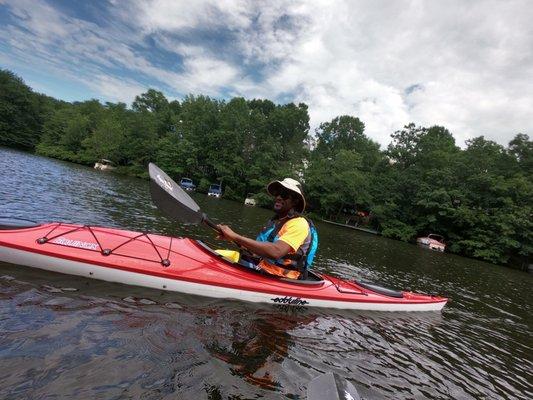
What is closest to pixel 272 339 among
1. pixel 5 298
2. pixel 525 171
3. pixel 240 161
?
pixel 5 298

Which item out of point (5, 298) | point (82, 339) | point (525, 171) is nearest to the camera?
point (82, 339)

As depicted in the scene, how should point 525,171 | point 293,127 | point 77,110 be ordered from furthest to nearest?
1. point 77,110
2. point 293,127
3. point 525,171

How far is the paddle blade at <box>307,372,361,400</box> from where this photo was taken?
1.55 meters

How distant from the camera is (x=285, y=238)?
Result: 5484 mm

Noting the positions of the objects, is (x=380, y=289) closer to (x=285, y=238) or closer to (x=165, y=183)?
(x=285, y=238)

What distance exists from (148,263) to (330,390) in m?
4.34

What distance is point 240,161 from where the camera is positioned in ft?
148

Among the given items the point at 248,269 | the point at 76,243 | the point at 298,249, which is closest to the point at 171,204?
the point at 76,243

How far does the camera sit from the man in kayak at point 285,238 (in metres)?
5.40

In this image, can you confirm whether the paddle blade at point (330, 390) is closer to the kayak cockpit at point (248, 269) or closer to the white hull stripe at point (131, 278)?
the white hull stripe at point (131, 278)

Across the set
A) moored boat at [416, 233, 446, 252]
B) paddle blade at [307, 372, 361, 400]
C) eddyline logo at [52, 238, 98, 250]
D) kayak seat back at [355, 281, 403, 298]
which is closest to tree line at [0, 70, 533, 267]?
moored boat at [416, 233, 446, 252]

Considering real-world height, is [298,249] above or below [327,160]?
below

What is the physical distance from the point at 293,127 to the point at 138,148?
24582 mm

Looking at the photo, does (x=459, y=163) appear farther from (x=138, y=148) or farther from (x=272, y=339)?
(x=138, y=148)
